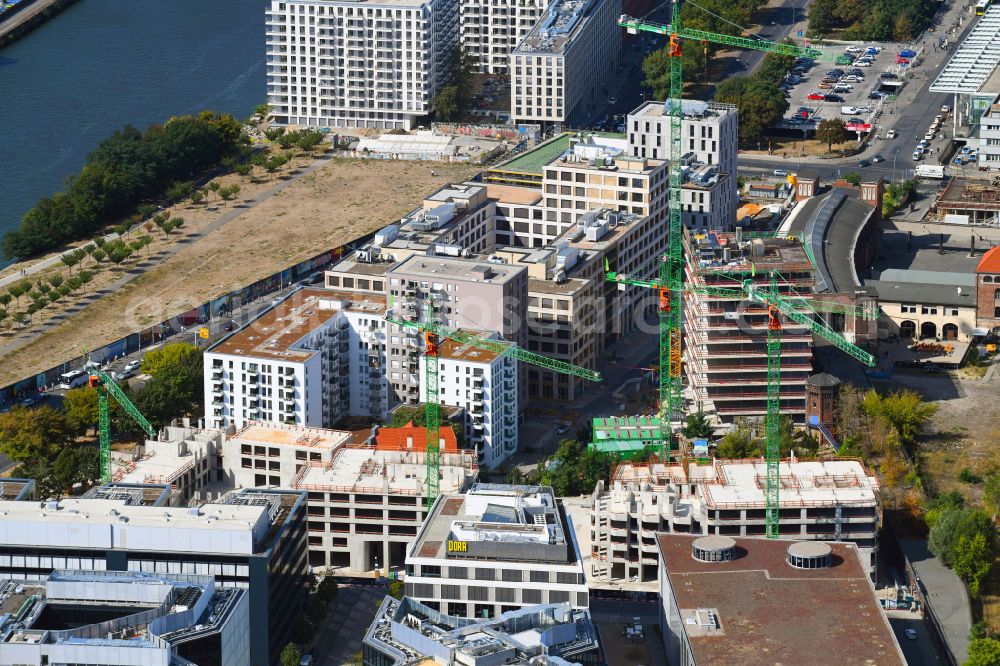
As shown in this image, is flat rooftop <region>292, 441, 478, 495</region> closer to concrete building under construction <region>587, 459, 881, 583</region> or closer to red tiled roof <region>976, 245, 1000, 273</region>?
concrete building under construction <region>587, 459, 881, 583</region>

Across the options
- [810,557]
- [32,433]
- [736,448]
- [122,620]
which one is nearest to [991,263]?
[736,448]

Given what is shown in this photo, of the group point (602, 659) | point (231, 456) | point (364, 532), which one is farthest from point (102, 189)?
point (602, 659)

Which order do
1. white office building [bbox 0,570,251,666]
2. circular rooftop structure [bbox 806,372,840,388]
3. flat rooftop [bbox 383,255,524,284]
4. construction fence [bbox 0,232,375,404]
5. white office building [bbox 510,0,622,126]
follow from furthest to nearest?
white office building [bbox 510,0,622,126] → construction fence [bbox 0,232,375,404] → flat rooftop [bbox 383,255,524,284] → circular rooftop structure [bbox 806,372,840,388] → white office building [bbox 0,570,251,666]

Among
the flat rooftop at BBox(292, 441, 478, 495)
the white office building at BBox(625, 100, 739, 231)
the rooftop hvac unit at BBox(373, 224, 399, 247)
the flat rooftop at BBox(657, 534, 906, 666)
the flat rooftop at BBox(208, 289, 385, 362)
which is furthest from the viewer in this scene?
the white office building at BBox(625, 100, 739, 231)

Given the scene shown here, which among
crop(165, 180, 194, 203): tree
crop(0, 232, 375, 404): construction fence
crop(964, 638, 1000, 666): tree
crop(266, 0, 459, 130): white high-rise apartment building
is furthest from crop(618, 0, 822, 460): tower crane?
crop(165, 180, 194, 203): tree

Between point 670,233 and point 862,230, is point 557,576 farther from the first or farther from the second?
point 862,230

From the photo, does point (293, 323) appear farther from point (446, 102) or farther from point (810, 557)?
point (446, 102)
